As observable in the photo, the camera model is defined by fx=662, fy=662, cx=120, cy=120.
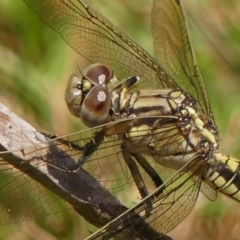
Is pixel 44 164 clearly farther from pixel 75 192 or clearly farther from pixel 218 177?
pixel 218 177

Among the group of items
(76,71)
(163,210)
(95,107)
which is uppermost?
(76,71)

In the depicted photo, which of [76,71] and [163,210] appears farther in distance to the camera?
[76,71]

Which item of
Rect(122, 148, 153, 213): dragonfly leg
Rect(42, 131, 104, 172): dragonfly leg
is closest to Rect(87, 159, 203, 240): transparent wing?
Rect(122, 148, 153, 213): dragonfly leg

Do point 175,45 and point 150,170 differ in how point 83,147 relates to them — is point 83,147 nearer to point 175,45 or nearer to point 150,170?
point 150,170

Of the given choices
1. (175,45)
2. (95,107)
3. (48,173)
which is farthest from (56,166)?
(175,45)

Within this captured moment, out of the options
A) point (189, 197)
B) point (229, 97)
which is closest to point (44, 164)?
point (189, 197)

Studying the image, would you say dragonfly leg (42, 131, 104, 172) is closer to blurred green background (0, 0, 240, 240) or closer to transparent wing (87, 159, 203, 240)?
transparent wing (87, 159, 203, 240)
